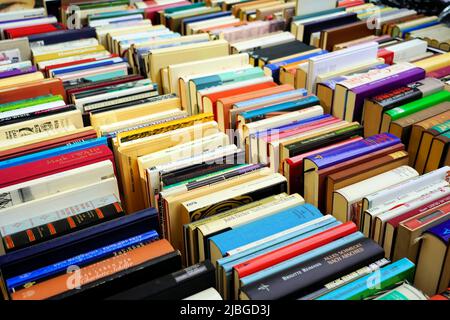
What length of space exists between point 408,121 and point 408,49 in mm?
899

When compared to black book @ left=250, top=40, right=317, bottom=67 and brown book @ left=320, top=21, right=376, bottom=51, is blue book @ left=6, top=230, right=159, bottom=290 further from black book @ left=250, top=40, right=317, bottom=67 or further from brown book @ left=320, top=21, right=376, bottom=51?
brown book @ left=320, top=21, right=376, bottom=51

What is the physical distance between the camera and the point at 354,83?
227 cm

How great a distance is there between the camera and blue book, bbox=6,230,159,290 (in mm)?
1354

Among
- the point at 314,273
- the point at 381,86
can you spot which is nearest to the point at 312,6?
the point at 381,86

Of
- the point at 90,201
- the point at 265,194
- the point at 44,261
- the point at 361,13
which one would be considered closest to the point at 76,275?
the point at 44,261

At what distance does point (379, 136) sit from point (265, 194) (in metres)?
0.56

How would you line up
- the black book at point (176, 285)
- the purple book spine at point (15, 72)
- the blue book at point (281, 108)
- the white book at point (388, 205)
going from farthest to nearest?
the purple book spine at point (15, 72), the blue book at point (281, 108), the white book at point (388, 205), the black book at point (176, 285)

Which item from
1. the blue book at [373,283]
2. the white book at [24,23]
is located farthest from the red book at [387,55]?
the white book at [24,23]

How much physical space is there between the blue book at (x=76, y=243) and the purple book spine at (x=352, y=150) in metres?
0.64

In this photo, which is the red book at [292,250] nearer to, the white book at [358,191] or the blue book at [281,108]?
the white book at [358,191]

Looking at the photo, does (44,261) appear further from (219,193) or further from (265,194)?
(265,194)

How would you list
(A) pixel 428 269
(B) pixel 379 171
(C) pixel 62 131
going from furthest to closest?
1. (C) pixel 62 131
2. (B) pixel 379 171
3. (A) pixel 428 269

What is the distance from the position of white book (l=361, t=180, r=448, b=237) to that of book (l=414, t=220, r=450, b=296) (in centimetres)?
15

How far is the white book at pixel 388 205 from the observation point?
1.59m
